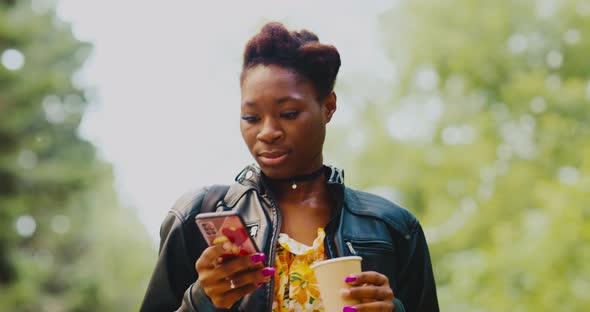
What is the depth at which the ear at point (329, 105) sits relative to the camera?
2474 millimetres

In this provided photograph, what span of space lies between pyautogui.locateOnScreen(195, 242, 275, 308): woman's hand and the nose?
0.44 meters

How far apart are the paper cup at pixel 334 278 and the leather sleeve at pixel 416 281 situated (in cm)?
50

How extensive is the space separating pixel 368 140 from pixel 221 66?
4.05 meters

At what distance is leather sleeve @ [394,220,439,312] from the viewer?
245cm

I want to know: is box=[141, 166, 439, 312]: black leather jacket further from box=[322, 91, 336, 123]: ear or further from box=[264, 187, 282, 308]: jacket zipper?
box=[322, 91, 336, 123]: ear

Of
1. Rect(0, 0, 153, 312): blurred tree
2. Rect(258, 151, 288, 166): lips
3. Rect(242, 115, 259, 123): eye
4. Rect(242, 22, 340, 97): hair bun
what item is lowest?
Rect(0, 0, 153, 312): blurred tree

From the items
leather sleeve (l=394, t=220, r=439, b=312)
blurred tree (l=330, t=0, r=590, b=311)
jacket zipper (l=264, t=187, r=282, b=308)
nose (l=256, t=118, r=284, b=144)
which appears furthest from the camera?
blurred tree (l=330, t=0, r=590, b=311)

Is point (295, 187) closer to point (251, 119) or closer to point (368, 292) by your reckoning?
point (251, 119)

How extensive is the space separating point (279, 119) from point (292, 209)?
0.99ft

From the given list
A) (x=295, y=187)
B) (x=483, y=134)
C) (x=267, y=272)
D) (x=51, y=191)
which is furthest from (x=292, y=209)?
(x=51, y=191)

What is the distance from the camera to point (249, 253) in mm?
1974

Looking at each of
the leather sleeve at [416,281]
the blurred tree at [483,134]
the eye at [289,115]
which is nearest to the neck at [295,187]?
the eye at [289,115]

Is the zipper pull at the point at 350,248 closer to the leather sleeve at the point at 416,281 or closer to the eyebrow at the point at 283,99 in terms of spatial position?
the leather sleeve at the point at 416,281

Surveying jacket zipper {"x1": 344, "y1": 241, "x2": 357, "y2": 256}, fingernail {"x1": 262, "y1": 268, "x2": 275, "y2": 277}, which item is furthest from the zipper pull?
fingernail {"x1": 262, "y1": 268, "x2": 275, "y2": 277}
